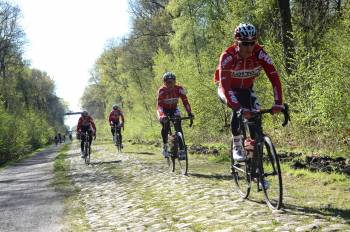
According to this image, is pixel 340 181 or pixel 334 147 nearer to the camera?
pixel 340 181

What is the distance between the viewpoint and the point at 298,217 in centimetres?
591

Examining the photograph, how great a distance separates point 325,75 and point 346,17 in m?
2.02

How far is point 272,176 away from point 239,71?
174cm

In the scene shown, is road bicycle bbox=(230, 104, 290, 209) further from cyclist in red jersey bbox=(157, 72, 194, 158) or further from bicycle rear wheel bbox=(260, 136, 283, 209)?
cyclist in red jersey bbox=(157, 72, 194, 158)

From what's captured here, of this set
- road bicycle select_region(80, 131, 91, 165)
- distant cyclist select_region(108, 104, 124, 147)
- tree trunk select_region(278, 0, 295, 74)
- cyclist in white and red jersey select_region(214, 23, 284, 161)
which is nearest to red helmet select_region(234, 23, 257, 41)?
cyclist in white and red jersey select_region(214, 23, 284, 161)

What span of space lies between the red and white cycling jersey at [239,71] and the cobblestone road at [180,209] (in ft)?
5.40

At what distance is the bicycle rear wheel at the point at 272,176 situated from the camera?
6.15 meters

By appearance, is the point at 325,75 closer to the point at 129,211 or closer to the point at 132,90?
the point at 129,211

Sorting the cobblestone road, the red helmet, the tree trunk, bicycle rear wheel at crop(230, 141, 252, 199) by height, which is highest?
the tree trunk

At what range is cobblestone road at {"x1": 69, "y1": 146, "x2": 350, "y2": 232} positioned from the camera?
19.2ft

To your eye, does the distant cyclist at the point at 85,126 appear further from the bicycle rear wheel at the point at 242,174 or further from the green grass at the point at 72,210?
the bicycle rear wheel at the point at 242,174

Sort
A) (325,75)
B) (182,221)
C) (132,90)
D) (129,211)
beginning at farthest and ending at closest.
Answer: (132,90) → (325,75) → (129,211) → (182,221)

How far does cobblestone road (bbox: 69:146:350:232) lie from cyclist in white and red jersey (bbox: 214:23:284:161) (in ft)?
3.50

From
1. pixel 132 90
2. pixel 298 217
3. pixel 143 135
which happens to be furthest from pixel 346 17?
pixel 132 90
